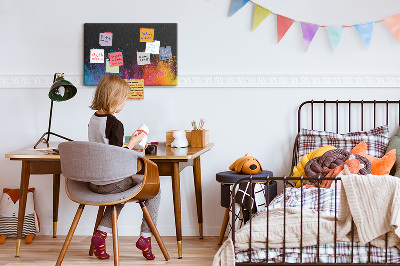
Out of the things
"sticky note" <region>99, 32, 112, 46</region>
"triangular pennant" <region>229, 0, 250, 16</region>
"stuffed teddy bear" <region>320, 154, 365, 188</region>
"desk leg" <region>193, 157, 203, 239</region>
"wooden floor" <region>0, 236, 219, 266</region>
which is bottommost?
"wooden floor" <region>0, 236, 219, 266</region>

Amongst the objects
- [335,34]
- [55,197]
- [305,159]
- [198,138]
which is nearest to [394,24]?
[335,34]

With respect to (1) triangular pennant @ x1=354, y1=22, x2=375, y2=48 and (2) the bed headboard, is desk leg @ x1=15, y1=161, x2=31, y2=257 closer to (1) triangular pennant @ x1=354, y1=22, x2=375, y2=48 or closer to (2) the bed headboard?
(2) the bed headboard

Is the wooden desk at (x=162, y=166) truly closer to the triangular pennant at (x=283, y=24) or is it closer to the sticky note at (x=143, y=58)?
the sticky note at (x=143, y=58)

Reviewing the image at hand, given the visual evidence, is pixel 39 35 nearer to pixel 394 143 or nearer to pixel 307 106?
pixel 307 106

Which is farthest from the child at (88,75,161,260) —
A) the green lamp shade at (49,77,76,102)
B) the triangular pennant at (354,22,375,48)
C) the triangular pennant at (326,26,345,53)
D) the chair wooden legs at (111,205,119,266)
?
the triangular pennant at (354,22,375,48)

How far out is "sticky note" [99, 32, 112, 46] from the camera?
3727mm

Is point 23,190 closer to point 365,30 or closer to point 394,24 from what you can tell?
point 365,30

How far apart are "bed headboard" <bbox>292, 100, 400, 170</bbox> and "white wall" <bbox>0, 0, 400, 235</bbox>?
6 centimetres

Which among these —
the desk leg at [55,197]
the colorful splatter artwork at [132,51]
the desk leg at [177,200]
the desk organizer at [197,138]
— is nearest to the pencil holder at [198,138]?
the desk organizer at [197,138]

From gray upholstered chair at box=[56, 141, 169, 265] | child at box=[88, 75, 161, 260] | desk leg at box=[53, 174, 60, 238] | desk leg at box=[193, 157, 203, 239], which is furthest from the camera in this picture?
desk leg at box=[53, 174, 60, 238]

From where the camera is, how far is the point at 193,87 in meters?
3.75

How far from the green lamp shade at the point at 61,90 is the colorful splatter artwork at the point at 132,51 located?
9.0 inches

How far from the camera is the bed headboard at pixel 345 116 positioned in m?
3.68

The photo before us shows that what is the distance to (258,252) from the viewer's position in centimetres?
241
